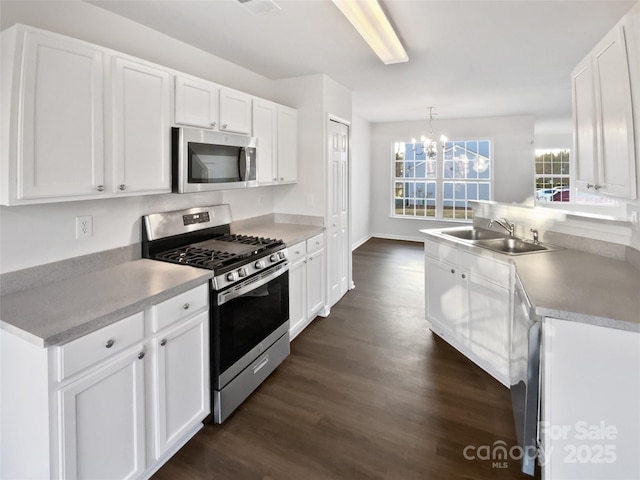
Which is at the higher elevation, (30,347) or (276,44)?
(276,44)

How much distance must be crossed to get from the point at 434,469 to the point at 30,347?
1.94 meters

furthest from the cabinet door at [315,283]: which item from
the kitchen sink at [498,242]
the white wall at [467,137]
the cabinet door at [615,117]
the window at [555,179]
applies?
the window at [555,179]

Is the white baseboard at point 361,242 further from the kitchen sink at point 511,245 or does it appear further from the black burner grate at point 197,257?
the black burner grate at point 197,257

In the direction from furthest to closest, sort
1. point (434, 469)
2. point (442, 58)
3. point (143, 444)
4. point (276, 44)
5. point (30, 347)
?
point (442, 58) < point (276, 44) < point (434, 469) < point (143, 444) < point (30, 347)

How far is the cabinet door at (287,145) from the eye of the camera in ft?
11.5

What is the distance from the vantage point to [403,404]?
2.38 m

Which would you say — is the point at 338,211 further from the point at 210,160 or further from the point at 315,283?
the point at 210,160

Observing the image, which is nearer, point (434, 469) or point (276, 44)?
point (434, 469)

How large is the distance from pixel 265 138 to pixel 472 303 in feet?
7.37

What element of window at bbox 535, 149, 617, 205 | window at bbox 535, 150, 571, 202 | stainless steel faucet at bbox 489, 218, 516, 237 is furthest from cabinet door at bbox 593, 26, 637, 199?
window at bbox 535, 150, 571, 202

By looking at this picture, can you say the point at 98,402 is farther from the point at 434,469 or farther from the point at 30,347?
the point at 434,469

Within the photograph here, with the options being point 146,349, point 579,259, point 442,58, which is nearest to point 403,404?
point 579,259

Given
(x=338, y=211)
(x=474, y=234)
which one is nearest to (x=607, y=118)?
(x=474, y=234)

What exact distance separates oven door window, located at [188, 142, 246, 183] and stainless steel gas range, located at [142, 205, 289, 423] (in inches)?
14.2
